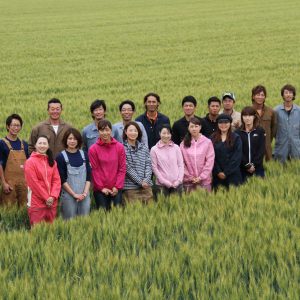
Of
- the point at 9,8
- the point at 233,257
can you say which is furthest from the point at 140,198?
the point at 9,8

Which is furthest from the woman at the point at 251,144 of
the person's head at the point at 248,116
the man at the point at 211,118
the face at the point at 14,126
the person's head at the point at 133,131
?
the face at the point at 14,126

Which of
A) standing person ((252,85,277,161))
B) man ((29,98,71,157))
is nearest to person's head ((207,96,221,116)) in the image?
standing person ((252,85,277,161))

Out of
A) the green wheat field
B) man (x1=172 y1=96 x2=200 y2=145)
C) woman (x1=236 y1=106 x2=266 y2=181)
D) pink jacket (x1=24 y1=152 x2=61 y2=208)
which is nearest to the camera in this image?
the green wheat field

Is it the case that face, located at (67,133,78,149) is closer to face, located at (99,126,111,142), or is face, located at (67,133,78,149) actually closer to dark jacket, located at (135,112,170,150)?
face, located at (99,126,111,142)

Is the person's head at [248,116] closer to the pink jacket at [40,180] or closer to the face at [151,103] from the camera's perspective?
the face at [151,103]

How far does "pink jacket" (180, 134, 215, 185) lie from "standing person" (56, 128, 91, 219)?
1.54m

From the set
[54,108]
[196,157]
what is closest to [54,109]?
[54,108]

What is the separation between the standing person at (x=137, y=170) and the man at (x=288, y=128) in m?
2.82

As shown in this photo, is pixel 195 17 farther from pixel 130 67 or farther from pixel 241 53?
pixel 130 67

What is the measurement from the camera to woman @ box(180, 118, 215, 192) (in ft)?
24.0

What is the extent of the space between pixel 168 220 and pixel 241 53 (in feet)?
75.6

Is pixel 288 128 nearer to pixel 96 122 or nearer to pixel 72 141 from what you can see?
pixel 96 122

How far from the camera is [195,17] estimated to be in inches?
1812

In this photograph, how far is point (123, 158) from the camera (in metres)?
6.95
